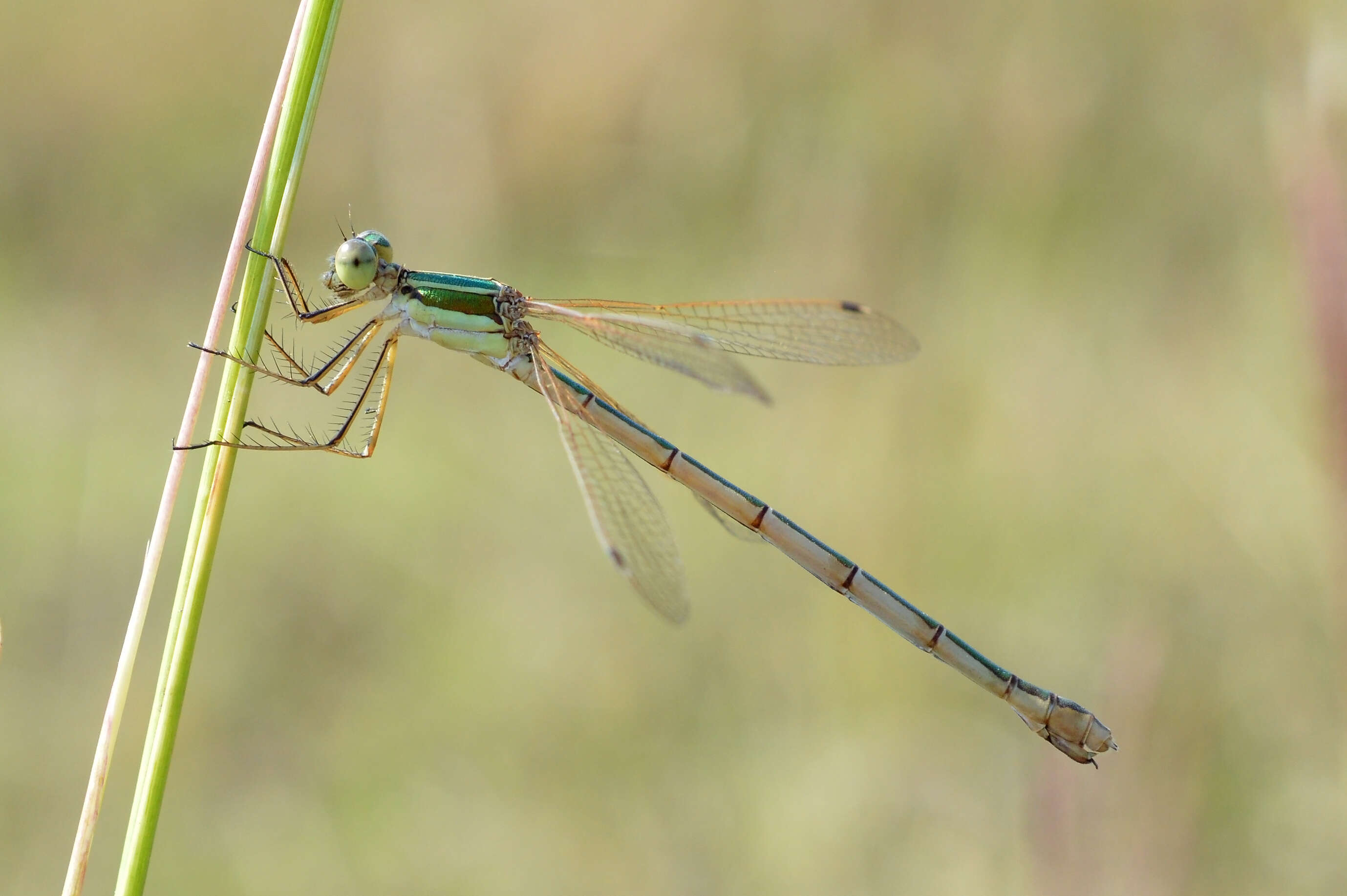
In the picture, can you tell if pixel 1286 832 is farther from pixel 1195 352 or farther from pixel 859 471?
pixel 1195 352

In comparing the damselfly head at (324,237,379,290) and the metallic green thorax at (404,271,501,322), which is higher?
the metallic green thorax at (404,271,501,322)

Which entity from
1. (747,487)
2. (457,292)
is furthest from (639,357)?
(747,487)

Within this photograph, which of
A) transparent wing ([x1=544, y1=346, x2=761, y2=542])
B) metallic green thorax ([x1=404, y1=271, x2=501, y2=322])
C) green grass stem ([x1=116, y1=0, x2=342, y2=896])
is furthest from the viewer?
transparent wing ([x1=544, y1=346, x2=761, y2=542])

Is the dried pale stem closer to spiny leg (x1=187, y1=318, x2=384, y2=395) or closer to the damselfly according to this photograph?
spiny leg (x1=187, y1=318, x2=384, y2=395)

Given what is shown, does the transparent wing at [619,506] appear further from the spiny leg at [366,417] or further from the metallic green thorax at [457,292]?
the spiny leg at [366,417]

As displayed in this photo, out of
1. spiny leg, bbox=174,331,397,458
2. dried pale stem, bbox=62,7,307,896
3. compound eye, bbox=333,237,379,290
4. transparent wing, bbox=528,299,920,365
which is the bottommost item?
dried pale stem, bbox=62,7,307,896

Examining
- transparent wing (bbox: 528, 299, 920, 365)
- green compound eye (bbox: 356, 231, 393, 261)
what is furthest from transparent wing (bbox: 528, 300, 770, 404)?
green compound eye (bbox: 356, 231, 393, 261)
